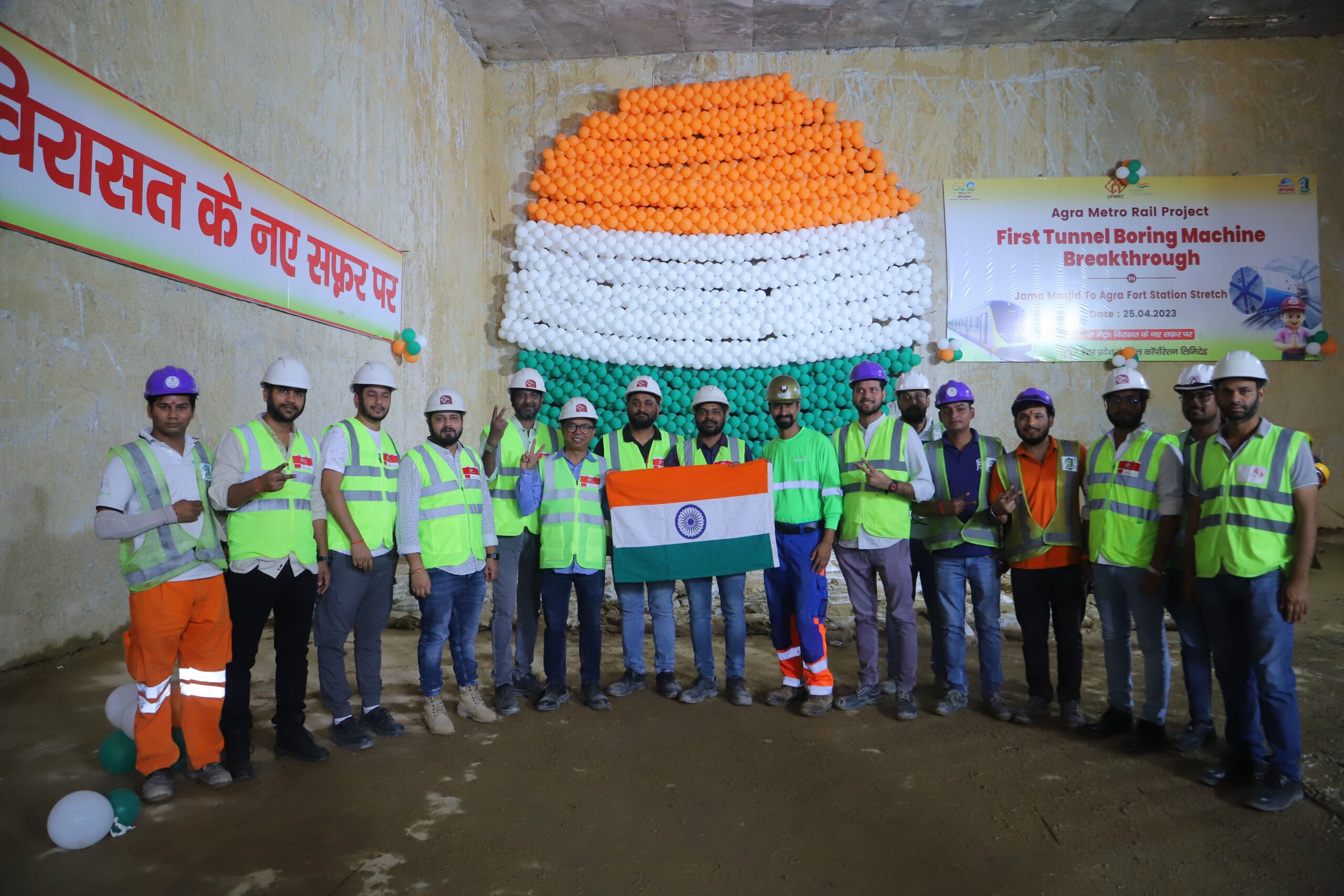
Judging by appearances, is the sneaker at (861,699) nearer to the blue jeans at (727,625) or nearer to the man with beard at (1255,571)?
the blue jeans at (727,625)

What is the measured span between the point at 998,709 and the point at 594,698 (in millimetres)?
2169

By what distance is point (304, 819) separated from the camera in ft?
10.7

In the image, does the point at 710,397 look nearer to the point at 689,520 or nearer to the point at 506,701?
the point at 689,520

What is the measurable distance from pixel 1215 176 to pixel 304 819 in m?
11.2

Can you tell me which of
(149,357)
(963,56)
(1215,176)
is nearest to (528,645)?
(149,357)

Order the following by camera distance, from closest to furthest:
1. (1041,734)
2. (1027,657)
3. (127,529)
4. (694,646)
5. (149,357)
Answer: (127,529) < (1041,734) < (1027,657) < (694,646) < (149,357)

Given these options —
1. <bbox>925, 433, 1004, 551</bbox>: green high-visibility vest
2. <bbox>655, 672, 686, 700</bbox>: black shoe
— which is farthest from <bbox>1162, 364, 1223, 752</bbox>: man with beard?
<bbox>655, 672, 686, 700</bbox>: black shoe

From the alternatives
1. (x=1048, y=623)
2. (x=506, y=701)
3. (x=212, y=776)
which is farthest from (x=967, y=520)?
(x=212, y=776)

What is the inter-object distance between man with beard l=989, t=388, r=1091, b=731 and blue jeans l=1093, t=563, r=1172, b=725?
0.19m

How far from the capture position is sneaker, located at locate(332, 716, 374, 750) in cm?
402

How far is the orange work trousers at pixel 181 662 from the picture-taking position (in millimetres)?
3365

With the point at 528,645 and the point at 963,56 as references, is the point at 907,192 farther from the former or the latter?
the point at 528,645

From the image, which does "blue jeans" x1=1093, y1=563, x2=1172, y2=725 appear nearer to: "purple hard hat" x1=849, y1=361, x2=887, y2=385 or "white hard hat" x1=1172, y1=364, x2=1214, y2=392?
"white hard hat" x1=1172, y1=364, x2=1214, y2=392

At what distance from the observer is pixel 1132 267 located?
9859 mm
